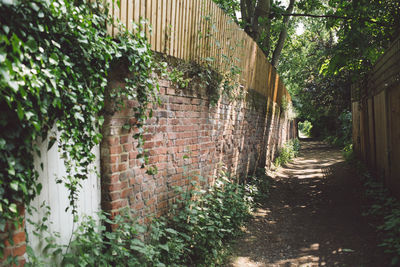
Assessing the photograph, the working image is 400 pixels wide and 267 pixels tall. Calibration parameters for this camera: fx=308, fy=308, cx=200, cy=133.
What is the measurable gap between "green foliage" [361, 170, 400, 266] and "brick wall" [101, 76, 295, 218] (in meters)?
2.67

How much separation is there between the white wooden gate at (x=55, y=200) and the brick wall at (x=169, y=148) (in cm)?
19

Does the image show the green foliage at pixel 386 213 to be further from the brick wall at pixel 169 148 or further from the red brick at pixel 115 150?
the red brick at pixel 115 150

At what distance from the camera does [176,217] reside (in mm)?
3809

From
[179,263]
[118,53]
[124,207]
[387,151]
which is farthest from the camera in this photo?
[387,151]

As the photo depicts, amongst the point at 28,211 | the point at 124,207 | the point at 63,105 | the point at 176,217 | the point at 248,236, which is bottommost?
the point at 248,236

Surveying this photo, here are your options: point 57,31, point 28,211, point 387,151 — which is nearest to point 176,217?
point 28,211

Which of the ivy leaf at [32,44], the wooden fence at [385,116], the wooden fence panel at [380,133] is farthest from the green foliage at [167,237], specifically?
the wooden fence panel at [380,133]

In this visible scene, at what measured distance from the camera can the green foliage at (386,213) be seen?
399 centimetres

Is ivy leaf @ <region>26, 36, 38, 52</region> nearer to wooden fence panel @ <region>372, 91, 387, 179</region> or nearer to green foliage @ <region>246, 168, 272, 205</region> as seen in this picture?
green foliage @ <region>246, 168, 272, 205</region>

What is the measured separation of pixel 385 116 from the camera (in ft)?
20.2

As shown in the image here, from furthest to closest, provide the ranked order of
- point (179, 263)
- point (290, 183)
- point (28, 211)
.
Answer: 1. point (290, 183)
2. point (179, 263)
3. point (28, 211)

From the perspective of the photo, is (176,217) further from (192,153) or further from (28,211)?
(28,211)

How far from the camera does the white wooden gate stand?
2.25m

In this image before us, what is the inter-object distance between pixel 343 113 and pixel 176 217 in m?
16.7
